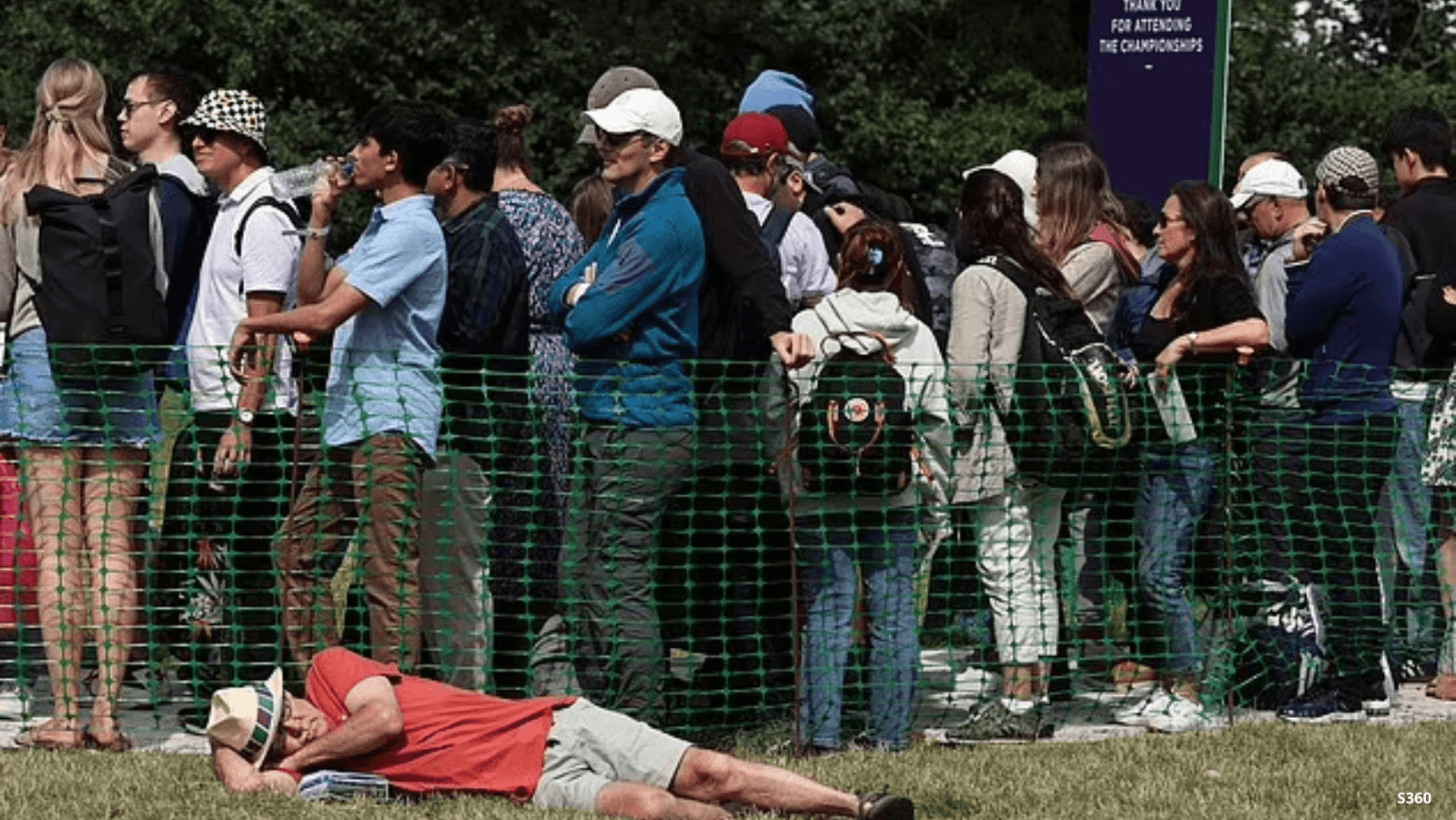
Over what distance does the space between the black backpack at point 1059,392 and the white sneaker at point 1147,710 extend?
2.70 ft

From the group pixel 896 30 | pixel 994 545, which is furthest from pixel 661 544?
pixel 896 30

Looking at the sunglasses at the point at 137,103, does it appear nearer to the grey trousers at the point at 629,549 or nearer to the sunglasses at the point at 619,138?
the sunglasses at the point at 619,138

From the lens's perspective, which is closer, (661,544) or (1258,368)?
(661,544)

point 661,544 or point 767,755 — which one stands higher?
point 661,544

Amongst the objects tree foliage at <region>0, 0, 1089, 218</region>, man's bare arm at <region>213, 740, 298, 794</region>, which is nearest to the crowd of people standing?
man's bare arm at <region>213, 740, 298, 794</region>

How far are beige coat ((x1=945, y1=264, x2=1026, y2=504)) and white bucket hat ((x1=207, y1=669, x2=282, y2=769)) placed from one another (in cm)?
254

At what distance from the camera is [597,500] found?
7.87 meters

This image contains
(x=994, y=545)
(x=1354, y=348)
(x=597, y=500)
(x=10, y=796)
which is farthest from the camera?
(x=1354, y=348)

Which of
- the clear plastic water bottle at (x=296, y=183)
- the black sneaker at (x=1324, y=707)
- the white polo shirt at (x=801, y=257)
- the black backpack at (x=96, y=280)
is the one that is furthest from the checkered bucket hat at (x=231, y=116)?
the black sneaker at (x=1324, y=707)

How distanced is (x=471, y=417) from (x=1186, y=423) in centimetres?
247

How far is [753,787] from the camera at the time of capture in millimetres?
6797

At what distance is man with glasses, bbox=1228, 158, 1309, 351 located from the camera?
959 cm

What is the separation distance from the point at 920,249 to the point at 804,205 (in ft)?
1.52

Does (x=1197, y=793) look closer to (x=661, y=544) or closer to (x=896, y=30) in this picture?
(x=661, y=544)
